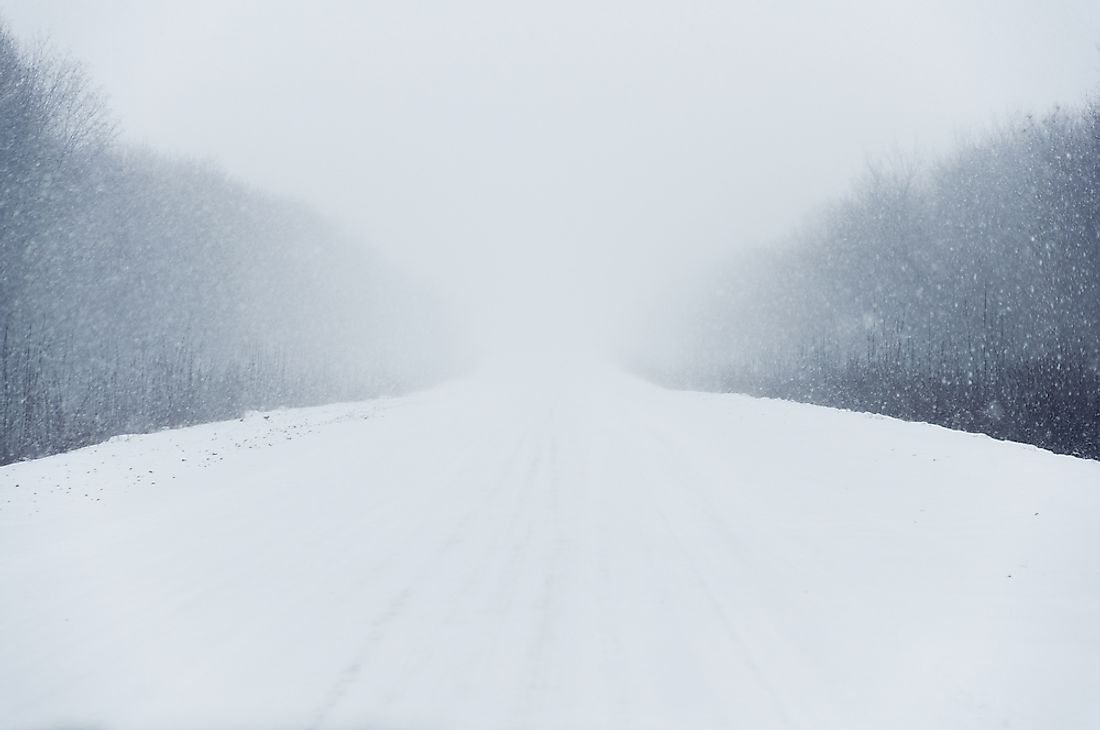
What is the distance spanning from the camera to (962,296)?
23.8m

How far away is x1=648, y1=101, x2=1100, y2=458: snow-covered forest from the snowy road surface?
16.7 feet

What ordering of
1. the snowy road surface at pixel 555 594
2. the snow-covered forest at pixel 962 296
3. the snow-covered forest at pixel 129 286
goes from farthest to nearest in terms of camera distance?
the snow-covered forest at pixel 129 286 < the snow-covered forest at pixel 962 296 < the snowy road surface at pixel 555 594

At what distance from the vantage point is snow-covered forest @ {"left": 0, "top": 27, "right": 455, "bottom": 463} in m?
16.2

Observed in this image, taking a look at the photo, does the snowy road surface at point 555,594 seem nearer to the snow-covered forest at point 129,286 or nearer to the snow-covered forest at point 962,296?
the snow-covered forest at point 962,296

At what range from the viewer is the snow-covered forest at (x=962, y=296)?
14539 millimetres

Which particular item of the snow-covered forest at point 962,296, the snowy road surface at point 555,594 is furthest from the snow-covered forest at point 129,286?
the snow-covered forest at point 962,296

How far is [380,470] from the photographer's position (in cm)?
1031

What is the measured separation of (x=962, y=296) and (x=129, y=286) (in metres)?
31.0

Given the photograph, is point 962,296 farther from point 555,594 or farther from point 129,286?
point 129,286

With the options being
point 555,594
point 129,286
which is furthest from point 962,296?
point 129,286

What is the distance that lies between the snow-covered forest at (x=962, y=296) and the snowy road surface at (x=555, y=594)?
5.08 metres

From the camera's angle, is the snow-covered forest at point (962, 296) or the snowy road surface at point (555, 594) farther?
the snow-covered forest at point (962, 296)

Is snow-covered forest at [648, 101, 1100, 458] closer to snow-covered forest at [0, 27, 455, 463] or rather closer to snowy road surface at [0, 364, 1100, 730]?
snowy road surface at [0, 364, 1100, 730]

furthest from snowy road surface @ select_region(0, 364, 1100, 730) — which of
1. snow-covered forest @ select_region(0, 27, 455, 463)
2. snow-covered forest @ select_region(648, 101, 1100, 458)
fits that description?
snow-covered forest @ select_region(0, 27, 455, 463)
